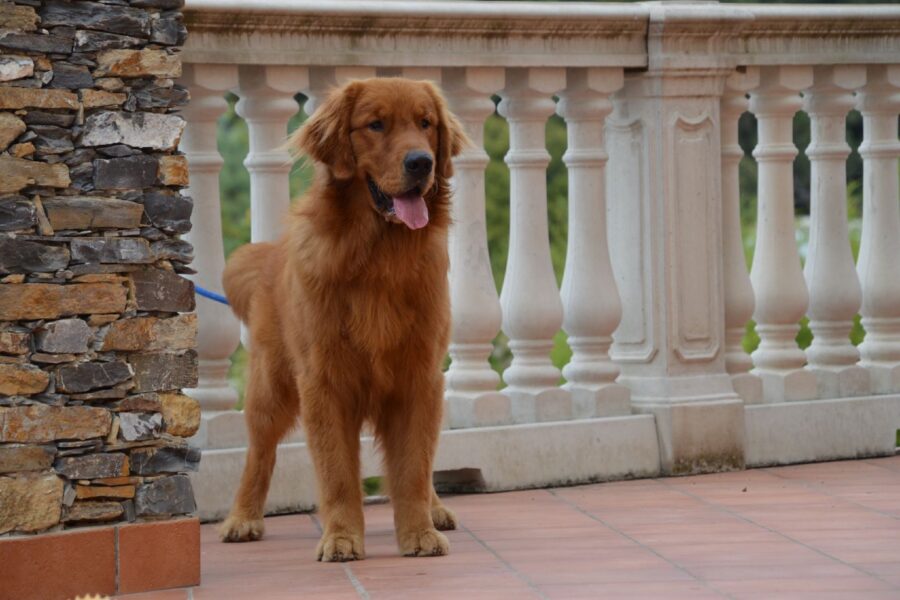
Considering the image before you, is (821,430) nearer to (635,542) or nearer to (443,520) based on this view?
(635,542)

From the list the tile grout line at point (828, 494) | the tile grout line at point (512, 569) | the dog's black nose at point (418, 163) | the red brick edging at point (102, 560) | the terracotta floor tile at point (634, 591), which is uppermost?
the dog's black nose at point (418, 163)

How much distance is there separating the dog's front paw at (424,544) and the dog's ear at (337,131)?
1055 millimetres

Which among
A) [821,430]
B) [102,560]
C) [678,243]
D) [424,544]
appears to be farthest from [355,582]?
[821,430]

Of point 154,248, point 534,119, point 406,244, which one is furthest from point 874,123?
point 154,248

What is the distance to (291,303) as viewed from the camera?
473 centimetres

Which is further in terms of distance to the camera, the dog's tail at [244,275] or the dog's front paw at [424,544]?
the dog's tail at [244,275]

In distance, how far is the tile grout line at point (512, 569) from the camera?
4016mm

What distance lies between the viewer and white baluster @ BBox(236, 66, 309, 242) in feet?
17.4

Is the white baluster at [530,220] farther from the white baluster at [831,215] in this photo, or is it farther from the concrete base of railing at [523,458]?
the white baluster at [831,215]

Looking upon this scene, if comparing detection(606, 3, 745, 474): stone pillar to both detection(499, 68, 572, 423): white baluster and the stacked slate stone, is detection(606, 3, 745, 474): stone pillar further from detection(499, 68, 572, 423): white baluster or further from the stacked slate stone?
the stacked slate stone

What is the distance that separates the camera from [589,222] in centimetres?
589

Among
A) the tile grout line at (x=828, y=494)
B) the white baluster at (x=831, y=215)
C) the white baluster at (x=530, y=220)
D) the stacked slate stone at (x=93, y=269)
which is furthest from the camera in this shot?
the white baluster at (x=831, y=215)

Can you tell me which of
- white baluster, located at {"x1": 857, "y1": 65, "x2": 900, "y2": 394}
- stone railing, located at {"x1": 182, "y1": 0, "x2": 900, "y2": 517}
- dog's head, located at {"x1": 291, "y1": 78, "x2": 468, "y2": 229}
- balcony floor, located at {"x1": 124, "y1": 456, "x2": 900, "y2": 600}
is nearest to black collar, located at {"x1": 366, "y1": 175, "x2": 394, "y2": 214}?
dog's head, located at {"x1": 291, "y1": 78, "x2": 468, "y2": 229}

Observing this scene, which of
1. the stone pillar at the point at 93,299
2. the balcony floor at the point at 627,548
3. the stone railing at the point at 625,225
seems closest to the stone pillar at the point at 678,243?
the stone railing at the point at 625,225
